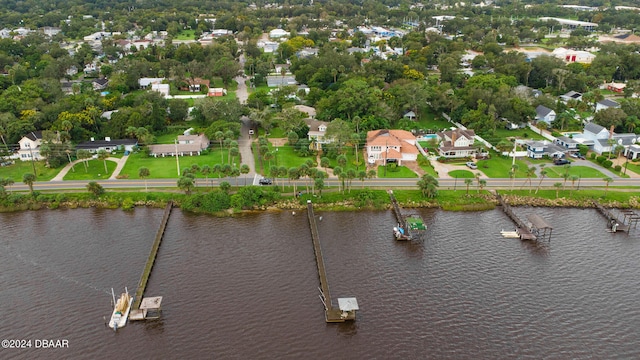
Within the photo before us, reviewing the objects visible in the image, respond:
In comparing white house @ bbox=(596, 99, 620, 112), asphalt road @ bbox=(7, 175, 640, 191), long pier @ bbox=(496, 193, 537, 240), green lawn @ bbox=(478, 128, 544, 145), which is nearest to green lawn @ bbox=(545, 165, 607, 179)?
asphalt road @ bbox=(7, 175, 640, 191)

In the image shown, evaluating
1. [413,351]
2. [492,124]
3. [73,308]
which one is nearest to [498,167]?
[492,124]


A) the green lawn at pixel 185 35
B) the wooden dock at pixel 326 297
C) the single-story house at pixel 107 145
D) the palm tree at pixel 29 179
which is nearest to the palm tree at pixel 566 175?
the wooden dock at pixel 326 297

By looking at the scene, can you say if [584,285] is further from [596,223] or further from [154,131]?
[154,131]

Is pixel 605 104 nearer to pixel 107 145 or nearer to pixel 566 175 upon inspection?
pixel 566 175

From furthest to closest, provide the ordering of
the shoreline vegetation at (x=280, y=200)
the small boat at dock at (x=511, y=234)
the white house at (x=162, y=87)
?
the white house at (x=162, y=87)
the shoreline vegetation at (x=280, y=200)
the small boat at dock at (x=511, y=234)

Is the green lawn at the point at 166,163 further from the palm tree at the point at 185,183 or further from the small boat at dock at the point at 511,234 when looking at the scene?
the small boat at dock at the point at 511,234

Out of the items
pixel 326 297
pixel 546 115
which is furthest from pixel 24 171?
pixel 546 115
